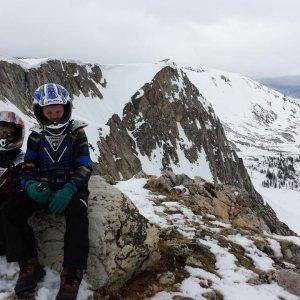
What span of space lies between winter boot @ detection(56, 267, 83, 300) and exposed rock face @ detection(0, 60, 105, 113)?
2325 inches

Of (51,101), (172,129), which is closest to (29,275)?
(51,101)

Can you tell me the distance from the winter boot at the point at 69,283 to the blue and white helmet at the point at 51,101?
3182 mm

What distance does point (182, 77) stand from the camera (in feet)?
479

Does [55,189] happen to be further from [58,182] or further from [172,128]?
[172,128]

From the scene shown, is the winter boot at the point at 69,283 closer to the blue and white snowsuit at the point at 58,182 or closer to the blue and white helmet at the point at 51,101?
the blue and white snowsuit at the point at 58,182

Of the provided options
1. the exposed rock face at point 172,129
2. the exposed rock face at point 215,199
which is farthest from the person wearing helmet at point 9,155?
the exposed rock face at point 172,129

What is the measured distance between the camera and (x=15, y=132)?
33.3 feet

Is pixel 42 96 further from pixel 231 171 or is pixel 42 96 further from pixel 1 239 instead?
pixel 231 171

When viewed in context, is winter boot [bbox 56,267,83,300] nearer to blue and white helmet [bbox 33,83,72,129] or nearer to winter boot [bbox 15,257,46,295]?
winter boot [bbox 15,257,46,295]

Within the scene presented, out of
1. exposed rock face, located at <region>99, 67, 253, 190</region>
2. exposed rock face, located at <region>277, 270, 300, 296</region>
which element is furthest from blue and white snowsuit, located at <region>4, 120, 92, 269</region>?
exposed rock face, located at <region>99, 67, 253, 190</region>

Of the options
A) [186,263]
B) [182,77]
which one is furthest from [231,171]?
[186,263]

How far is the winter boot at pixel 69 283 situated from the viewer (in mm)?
7991

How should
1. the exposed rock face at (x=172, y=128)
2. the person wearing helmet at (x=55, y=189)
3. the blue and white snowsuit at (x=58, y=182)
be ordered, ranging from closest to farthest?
the person wearing helmet at (x=55, y=189)
the blue and white snowsuit at (x=58, y=182)
the exposed rock face at (x=172, y=128)

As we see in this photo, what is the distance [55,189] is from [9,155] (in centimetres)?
157
